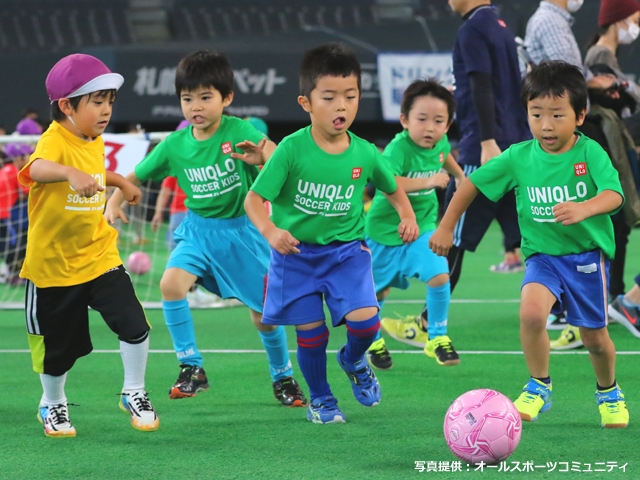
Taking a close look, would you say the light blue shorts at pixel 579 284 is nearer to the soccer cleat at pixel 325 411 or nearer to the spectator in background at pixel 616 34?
the soccer cleat at pixel 325 411

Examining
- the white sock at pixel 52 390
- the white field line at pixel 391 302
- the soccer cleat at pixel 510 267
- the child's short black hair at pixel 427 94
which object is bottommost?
the soccer cleat at pixel 510 267

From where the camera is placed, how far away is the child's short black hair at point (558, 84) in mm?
4324

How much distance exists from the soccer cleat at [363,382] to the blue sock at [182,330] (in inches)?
36.3

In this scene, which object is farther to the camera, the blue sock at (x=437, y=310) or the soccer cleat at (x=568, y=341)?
the soccer cleat at (x=568, y=341)

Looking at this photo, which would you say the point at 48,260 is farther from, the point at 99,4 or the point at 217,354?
the point at 99,4

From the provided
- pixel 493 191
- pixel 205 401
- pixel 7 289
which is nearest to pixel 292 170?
pixel 493 191

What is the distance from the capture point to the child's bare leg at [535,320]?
4301mm

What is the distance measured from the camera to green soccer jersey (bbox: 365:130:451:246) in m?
6.24

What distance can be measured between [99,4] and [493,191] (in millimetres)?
18865

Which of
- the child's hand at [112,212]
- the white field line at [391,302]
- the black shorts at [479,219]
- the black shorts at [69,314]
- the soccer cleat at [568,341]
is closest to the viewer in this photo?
the black shorts at [69,314]

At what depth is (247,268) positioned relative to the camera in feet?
17.5

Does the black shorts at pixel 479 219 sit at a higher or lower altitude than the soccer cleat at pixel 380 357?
higher

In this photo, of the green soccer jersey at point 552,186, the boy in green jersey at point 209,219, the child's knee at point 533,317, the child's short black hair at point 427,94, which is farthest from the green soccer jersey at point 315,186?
the child's short black hair at point 427,94

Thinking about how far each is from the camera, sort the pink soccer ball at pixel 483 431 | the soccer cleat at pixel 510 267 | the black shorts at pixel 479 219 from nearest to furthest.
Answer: the pink soccer ball at pixel 483 431 → the black shorts at pixel 479 219 → the soccer cleat at pixel 510 267
